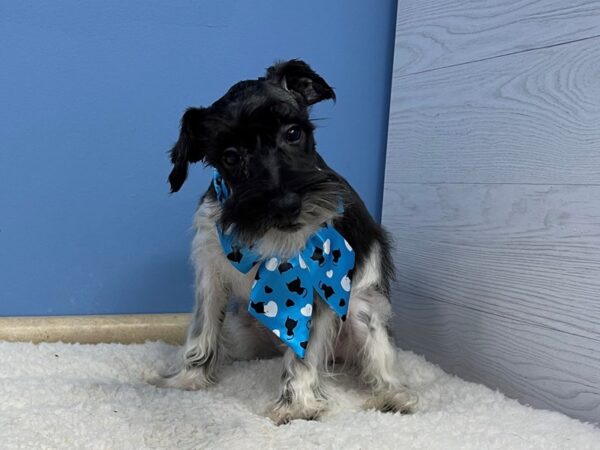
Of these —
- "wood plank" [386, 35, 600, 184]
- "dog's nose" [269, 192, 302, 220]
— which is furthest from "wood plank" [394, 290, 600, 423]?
"dog's nose" [269, 192, 302, 220]

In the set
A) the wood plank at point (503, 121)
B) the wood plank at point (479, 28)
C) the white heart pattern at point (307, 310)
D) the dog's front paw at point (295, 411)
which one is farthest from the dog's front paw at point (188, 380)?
the wood plank at point (479, 28)

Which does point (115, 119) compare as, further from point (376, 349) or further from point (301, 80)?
point (376, 349)

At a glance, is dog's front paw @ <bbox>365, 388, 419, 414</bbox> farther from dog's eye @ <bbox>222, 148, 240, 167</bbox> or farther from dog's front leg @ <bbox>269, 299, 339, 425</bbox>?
dog's eye @ <bbox>222, 148, 240, 167</bbox>

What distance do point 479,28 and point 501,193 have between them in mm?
544

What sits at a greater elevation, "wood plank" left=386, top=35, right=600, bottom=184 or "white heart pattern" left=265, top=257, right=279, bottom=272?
"wood plank" left=386, top=35, right=600, bottom=184

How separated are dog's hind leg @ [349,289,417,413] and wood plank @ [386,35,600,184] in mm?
533

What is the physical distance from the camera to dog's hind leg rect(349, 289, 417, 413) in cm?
157

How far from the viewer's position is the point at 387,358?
162cm

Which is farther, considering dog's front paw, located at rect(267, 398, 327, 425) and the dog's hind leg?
the dog's hind leg

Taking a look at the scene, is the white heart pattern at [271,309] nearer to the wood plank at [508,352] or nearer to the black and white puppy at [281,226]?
the black and white puppy at [281,226]

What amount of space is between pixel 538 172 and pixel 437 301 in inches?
23.9

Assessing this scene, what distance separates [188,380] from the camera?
65.2 inches

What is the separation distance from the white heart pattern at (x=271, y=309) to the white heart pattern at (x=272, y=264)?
9 centimetres

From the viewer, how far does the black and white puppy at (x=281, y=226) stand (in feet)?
4.31
